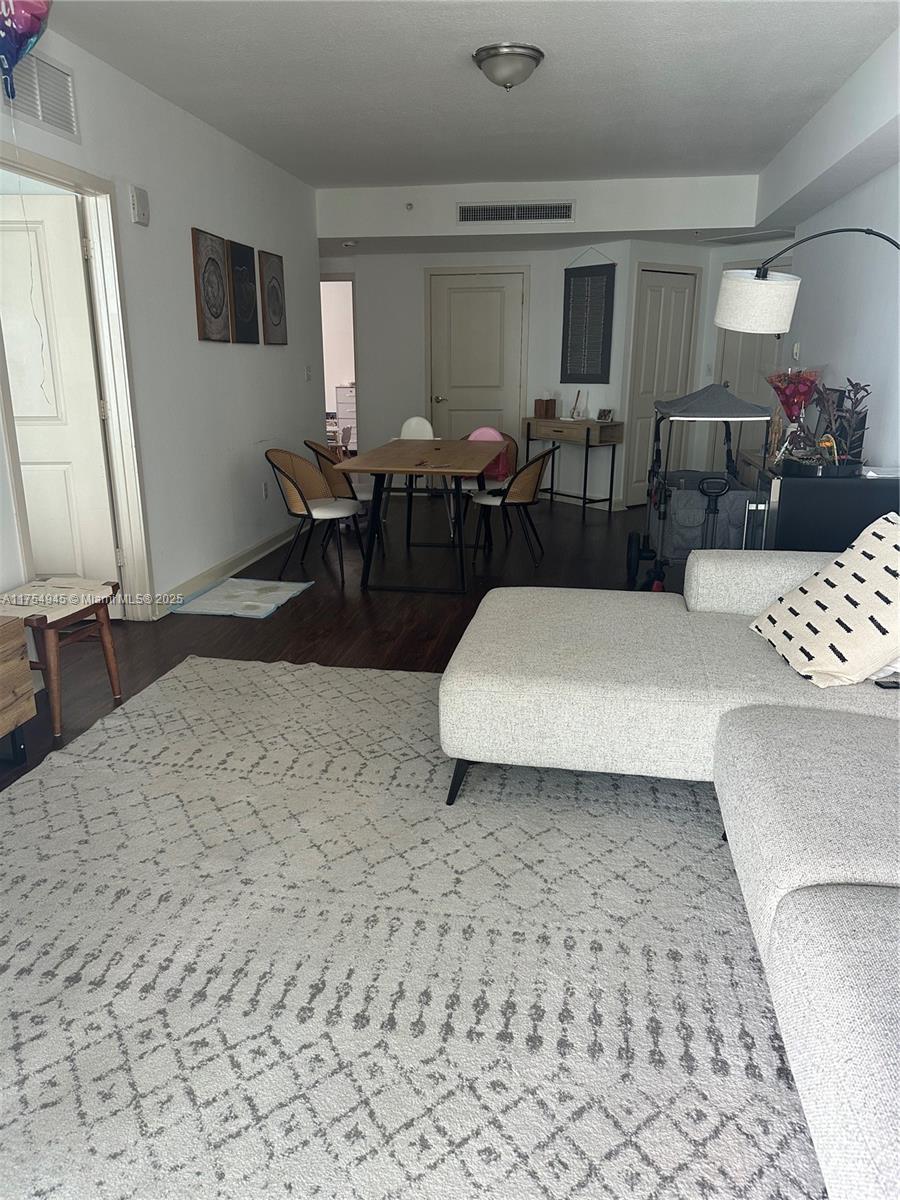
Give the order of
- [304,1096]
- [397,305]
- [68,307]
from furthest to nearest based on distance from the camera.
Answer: [397,305]
[68,307]
[304,1096]

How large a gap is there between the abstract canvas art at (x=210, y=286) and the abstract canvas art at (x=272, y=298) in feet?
1.90

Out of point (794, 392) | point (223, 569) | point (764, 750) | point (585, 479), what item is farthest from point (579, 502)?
point (764, 750)

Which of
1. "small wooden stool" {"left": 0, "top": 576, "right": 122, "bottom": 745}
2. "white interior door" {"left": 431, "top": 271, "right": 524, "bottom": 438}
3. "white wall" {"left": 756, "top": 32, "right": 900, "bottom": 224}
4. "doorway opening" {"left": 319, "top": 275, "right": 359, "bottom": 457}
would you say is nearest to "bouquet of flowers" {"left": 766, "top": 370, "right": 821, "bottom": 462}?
"white wall" {"left": 756, "top": 32, "right": 900, "bottom": 224}

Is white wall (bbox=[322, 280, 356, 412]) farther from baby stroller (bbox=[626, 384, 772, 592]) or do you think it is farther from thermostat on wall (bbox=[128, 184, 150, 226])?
baby stroller (bbox=[626, 384, 772, 592])

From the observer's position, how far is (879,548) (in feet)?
8.16

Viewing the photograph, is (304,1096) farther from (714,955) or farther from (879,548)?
(879,548)

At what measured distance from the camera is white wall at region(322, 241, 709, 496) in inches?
289

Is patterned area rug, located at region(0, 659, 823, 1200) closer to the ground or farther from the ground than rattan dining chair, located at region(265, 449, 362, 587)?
closer to the ground

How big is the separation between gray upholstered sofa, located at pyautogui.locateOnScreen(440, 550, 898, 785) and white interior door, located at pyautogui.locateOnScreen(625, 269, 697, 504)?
492cm

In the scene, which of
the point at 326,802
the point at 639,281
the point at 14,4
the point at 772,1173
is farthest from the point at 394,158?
the point at 772,1173

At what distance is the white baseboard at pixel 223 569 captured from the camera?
4.58 metres

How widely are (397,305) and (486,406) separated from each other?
4.25ft

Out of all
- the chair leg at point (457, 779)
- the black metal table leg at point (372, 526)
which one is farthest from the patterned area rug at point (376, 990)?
the black metal table leg at point (372, 526)

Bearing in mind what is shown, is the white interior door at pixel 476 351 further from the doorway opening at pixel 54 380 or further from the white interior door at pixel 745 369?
the doorway opening at pixel 54 380
